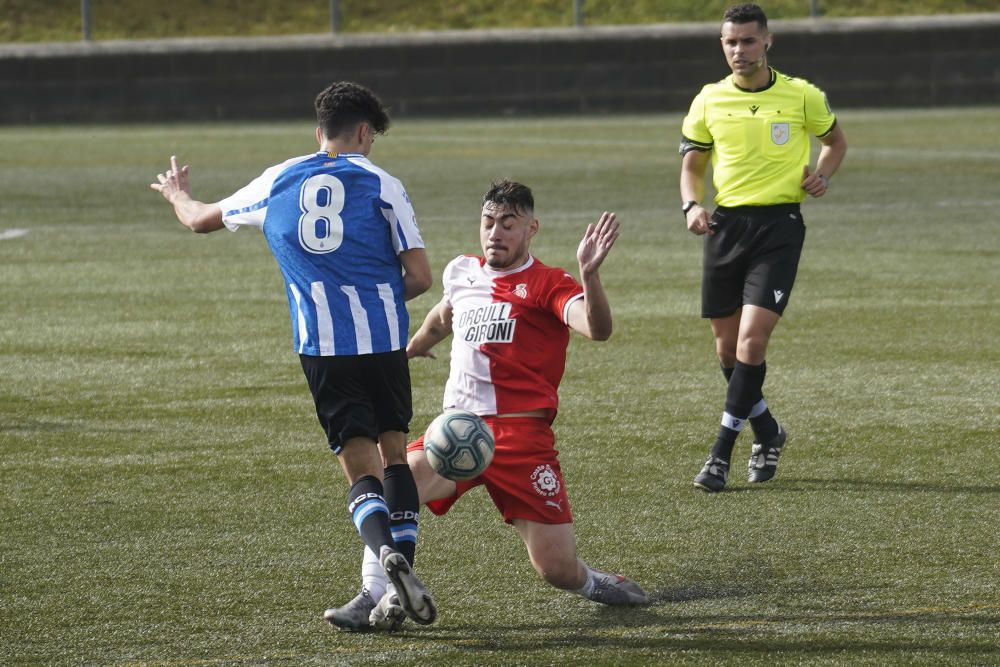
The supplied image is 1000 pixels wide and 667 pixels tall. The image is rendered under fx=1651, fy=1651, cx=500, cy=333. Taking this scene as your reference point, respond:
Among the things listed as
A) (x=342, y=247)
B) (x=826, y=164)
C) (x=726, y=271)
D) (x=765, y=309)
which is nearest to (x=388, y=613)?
(x=342, y=247)

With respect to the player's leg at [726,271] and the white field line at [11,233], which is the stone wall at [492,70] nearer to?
the white field line at [11,233]

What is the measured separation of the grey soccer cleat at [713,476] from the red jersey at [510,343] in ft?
5.06

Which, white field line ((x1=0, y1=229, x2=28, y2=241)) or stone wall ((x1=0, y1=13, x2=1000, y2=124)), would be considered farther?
stone wall ((x1=0, y1=13, x2=1000, y2=124))

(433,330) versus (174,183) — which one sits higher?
(174,183)

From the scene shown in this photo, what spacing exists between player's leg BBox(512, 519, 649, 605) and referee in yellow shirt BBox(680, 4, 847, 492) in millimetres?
1955

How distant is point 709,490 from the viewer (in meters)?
6.82

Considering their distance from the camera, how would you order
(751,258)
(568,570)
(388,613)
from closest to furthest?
(388,613), (568,570), (751,258)

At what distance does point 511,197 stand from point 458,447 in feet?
2.69

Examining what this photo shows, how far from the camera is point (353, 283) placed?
509 centimetres

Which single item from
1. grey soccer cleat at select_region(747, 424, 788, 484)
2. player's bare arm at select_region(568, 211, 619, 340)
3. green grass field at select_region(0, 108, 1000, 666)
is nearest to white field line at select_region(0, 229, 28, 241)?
green grass field at select_region(0, 108, 1000, 666)

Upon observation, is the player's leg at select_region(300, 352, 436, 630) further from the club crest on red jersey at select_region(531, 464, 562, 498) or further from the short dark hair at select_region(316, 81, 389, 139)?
the short dark hair at select_region(316, 81, 389, 139)

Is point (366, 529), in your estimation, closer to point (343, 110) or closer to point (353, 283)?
point (353, 283)

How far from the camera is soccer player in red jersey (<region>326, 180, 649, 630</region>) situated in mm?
5211

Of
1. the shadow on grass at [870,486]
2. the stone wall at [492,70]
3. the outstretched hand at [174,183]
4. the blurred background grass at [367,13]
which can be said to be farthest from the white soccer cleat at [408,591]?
the blurred background grass at [367,13]
